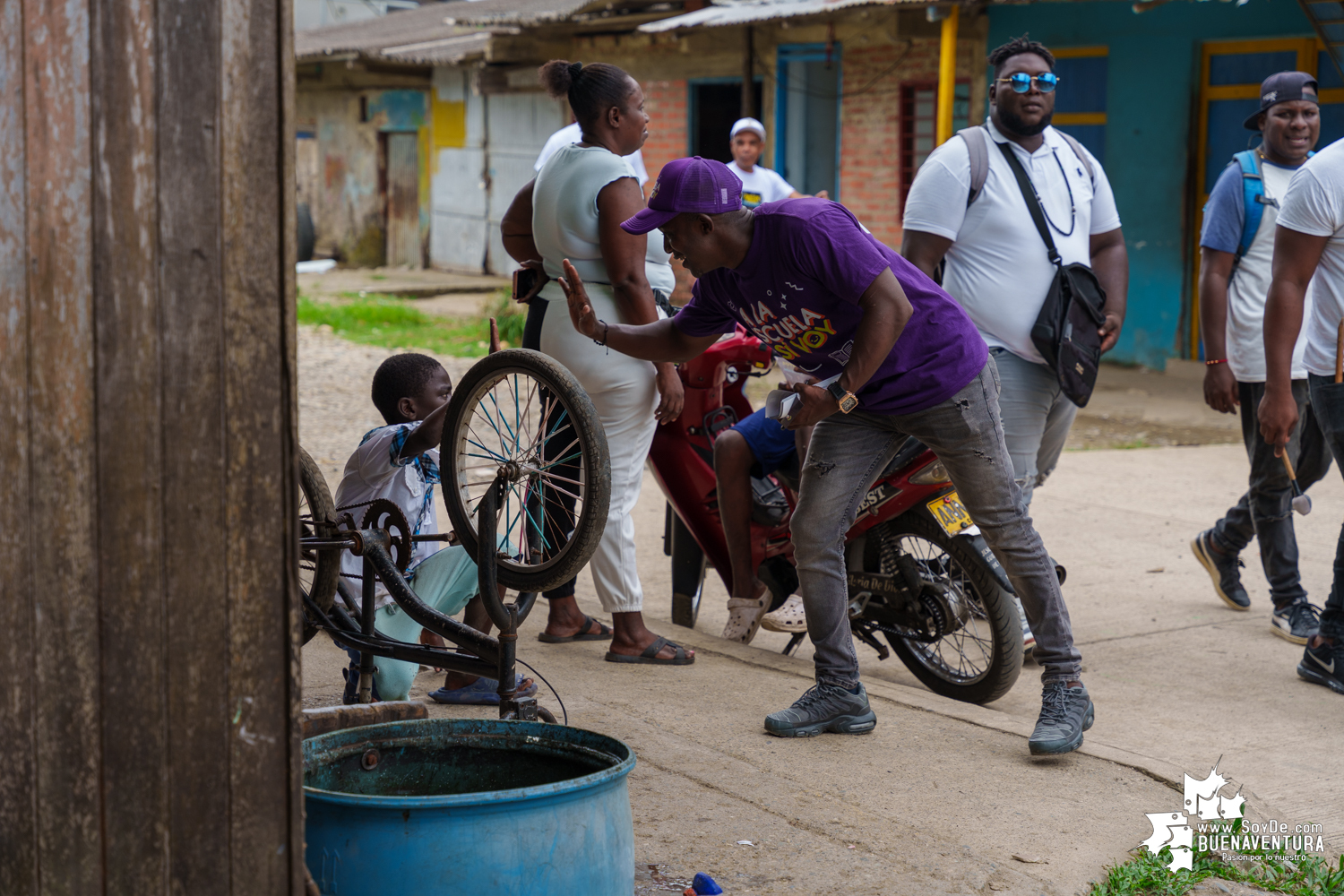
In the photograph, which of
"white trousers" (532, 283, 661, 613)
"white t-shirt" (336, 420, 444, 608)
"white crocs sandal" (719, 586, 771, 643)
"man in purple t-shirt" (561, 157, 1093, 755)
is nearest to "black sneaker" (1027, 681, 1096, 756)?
"man in purple t-shirt" (561, 157, 1093, 755)

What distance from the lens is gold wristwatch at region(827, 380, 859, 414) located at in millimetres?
3439

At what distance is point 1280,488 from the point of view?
515 cm

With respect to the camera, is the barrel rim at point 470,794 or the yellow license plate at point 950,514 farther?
the yellow license plate at point 950,514

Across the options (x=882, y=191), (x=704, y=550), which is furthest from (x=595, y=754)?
(x=882, y=191)

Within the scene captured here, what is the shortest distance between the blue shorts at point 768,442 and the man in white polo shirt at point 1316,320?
1.55 m

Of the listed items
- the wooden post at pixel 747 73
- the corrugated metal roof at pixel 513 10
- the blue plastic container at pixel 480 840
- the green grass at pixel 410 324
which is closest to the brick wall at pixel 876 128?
the wooden post at pixel 747 73

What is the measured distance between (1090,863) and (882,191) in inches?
467

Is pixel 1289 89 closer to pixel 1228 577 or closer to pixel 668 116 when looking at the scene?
pixel 1228 577

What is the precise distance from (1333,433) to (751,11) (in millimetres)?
9792

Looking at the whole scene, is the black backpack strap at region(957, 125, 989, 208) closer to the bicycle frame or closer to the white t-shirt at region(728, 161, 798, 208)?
the bicycle frame

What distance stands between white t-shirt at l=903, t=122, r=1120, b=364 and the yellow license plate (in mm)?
625

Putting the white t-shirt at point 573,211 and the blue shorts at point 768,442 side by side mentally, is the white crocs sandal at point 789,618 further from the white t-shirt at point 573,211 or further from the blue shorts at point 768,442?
the white t-shirt at point 573,211

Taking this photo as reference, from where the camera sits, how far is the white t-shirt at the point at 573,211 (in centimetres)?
434

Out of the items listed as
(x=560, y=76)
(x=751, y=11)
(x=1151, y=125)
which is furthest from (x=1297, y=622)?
(x=751, y=11)
